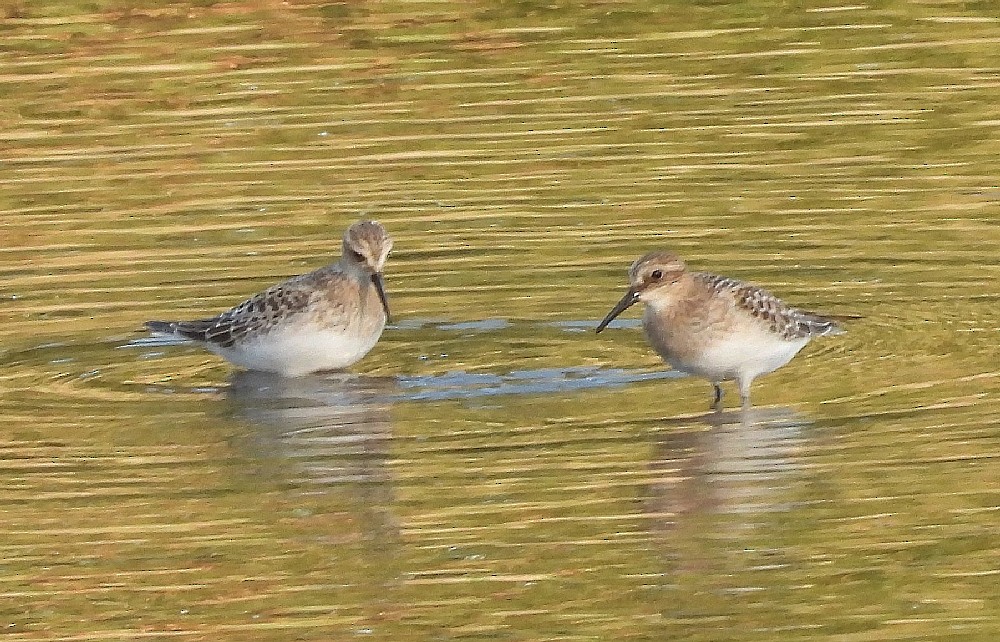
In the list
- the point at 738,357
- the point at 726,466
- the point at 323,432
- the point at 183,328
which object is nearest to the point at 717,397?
the point at 738,357

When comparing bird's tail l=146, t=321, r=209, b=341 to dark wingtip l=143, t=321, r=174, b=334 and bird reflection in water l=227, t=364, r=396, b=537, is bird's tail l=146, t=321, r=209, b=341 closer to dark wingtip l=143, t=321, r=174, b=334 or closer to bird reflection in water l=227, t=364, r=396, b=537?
dark wingtip l=143, t=321, r=174, b=334

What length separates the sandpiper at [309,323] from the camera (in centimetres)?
1373

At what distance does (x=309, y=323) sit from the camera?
13750mm

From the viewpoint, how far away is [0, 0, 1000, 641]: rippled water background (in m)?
9.70

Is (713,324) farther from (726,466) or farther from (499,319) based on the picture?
(499,319)

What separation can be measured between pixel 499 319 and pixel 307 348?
1.26m

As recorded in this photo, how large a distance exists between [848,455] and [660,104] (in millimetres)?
8769

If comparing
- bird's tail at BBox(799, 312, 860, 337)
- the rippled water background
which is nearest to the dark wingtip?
the rippled water background

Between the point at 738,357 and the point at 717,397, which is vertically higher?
the point at 738,357

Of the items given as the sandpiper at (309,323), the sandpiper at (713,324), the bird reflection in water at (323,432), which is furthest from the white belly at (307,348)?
the sandpiper at (713,324)

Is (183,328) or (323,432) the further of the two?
(183,328)

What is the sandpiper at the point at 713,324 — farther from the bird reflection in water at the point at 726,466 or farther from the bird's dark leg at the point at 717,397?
the bird reflection in water at the point at 726,466

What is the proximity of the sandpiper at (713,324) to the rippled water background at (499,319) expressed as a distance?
9.4 inches

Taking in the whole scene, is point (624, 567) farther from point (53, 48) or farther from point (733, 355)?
point (53, 48)
